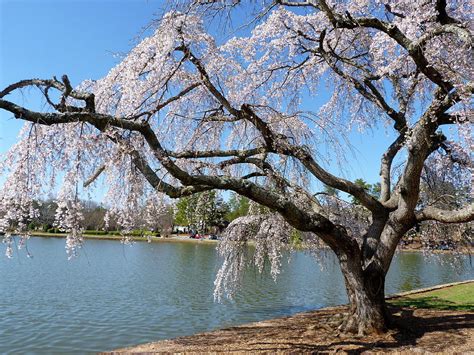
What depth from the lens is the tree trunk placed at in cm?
577

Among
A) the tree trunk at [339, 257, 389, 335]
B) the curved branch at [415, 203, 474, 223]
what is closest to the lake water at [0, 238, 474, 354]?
the tree trunk at [339, 257, 389, 335]

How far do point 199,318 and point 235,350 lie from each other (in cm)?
440

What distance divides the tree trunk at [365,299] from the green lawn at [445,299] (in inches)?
126

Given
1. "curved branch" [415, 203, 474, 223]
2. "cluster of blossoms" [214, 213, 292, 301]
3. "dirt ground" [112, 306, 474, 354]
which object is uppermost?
"curved branch" [415, 203, 474, 223]

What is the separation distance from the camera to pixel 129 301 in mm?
11430

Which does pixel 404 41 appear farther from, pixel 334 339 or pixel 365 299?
pixel 334 339

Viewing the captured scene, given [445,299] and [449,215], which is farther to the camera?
[445,299]

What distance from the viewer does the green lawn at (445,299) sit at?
28.0 ft

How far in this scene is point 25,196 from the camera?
4719 mm

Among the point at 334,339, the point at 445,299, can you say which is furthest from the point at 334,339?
the point at 445,299

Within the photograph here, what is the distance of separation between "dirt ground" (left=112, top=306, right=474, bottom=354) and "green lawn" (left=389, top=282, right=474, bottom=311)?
3.85 feet

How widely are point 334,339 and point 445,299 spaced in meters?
5.61

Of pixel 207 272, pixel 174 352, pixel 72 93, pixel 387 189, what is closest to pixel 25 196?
pixel 72 93

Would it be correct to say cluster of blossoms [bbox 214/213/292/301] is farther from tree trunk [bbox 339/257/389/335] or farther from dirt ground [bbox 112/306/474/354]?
tree trunk [bbox 339/257/389/335]
